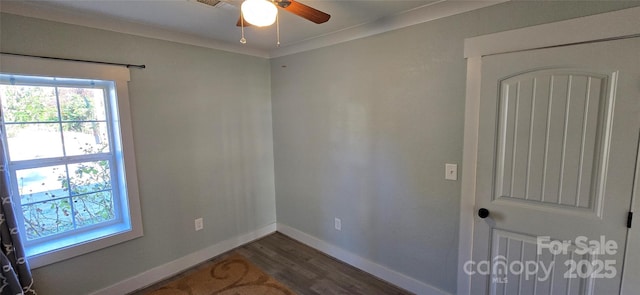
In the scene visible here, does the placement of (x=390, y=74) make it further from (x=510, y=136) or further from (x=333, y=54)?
(x=510, y=136)

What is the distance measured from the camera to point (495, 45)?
1.62 metres

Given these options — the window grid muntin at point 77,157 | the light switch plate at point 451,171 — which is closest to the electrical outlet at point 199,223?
the window grid muntin at point 77,157

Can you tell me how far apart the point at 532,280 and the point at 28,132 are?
11.5ft

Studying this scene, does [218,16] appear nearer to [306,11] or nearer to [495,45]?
[306,11]

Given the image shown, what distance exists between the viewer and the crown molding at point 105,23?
1.68 metres

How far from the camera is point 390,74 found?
214cm

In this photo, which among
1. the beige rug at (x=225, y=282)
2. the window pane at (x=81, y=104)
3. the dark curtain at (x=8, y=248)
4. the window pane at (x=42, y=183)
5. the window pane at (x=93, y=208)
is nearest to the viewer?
the dark curtain at (x=8, y=248)

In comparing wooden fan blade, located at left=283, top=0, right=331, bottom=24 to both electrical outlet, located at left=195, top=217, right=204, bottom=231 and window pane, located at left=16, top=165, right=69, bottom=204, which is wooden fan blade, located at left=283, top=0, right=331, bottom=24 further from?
electrical outlet, located at left=195, top=217, right=204, bottom=231

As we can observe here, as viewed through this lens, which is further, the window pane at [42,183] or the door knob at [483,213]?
the window pane at [42,183]

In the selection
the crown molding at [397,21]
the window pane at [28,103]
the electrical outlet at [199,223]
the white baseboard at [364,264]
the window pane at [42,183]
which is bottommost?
the white baseboard at [364,264]

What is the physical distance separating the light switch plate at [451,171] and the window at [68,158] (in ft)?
8.18

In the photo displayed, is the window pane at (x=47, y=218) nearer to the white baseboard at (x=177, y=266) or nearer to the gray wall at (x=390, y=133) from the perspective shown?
the white baseboard at (x=177, y=266)

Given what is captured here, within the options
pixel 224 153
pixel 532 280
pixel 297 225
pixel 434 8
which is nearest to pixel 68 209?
pixel 224 153

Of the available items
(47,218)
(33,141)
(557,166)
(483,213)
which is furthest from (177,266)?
(557,166)
